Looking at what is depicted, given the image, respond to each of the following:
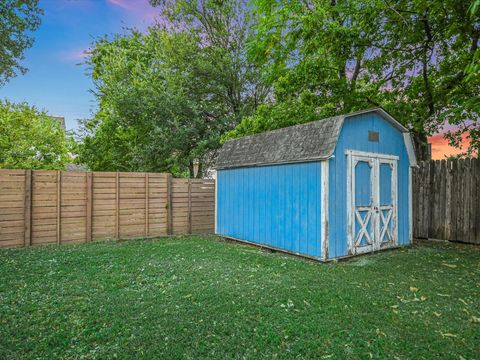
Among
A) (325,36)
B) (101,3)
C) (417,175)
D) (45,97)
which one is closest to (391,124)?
(417,175)

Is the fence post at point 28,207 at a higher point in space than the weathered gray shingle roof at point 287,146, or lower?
lower

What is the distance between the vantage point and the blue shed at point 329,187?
226 inches

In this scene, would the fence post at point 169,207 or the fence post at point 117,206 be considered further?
the fence post at point 169,207

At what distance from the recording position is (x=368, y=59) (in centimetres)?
1045

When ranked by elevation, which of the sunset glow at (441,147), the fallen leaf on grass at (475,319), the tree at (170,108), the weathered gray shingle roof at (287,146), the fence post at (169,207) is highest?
the tree at (170,108)

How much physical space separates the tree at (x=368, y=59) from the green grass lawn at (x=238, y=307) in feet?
19.0

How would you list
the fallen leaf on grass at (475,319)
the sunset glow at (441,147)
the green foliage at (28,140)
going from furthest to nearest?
1. the green foliage at (28,140)
2. the sunset glow at (441,147)
3. the fallen leaf on grass at (475,319)

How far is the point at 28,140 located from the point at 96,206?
24.2 ft

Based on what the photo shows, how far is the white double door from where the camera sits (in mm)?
6051

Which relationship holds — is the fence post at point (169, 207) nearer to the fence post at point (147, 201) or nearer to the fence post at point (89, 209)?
the fence post at point (147, 201)

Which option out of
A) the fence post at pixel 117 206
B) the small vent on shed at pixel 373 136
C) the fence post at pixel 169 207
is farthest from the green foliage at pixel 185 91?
the small vent on shed at pixel 373 136

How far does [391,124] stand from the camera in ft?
23.1

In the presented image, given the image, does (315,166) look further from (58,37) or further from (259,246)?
(58,37)

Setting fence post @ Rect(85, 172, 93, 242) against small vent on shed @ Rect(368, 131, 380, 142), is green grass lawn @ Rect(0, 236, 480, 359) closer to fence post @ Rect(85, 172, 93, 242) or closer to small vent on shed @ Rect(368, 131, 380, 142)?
fence post @ Rect(85, 172, 93, 242)
